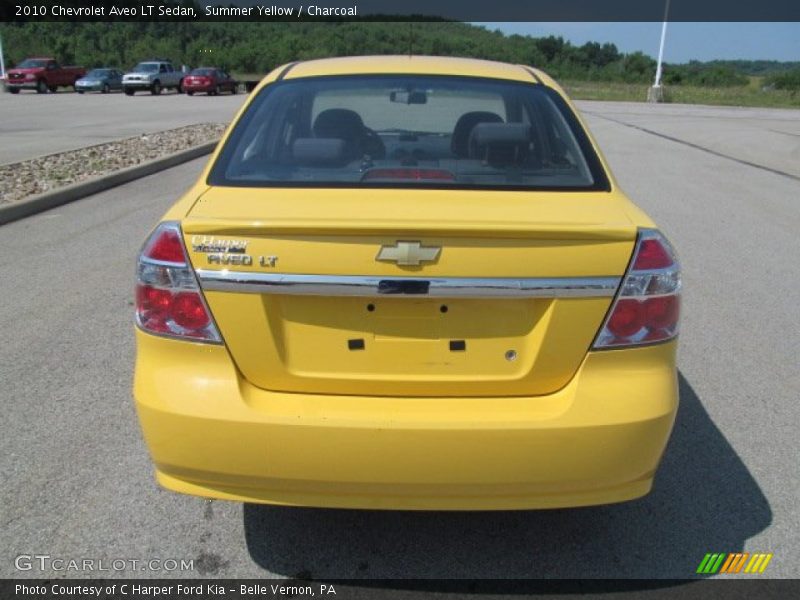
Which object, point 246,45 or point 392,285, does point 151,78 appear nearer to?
point 246,45

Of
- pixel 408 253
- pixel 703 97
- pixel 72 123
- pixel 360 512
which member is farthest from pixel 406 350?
pixel 703 97

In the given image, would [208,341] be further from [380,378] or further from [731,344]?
[731,344]

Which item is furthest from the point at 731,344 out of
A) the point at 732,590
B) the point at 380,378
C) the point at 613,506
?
the point at 380,378

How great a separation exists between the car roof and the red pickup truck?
4273 cm

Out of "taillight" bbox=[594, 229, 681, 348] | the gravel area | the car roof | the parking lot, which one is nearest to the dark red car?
the gravel area

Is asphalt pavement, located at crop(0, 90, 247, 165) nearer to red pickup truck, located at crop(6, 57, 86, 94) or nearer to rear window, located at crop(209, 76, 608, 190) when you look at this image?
red pickup truck, located at crop(6, 57, 86, 94)

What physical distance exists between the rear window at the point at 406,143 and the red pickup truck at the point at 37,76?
1684 inches

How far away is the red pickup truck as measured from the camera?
40438 mm

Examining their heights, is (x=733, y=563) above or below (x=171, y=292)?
below

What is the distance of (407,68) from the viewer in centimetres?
353

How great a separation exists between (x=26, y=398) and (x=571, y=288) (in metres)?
2.95

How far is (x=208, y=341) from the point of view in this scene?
8.00ft

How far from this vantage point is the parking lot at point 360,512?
111 inches
